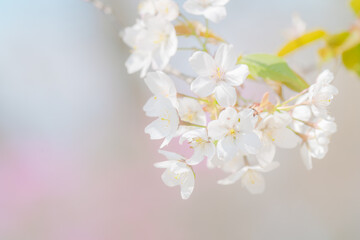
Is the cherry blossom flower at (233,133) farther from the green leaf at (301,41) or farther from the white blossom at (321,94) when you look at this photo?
the green leaf at (301,41)

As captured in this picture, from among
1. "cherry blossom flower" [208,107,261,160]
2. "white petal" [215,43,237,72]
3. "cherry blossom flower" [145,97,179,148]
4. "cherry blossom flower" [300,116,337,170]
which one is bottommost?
"cherry blossom flower" [300,116,337,170]

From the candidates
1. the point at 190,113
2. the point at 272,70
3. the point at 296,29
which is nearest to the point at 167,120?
the point at 190,113

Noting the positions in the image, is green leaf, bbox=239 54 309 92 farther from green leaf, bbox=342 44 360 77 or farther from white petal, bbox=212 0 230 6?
green leaf, bbox=342 44 360 77

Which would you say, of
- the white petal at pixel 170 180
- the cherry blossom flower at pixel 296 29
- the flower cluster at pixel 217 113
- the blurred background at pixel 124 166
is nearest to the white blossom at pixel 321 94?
the flower cluster at pixel 217 113

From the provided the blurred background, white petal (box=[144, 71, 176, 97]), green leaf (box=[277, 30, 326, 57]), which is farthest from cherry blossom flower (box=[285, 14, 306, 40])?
the blurred background

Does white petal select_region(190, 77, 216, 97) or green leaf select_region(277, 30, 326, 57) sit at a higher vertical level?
green leaf select_region(277, 30, 326, 57)

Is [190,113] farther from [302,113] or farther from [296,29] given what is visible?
[296,29]
